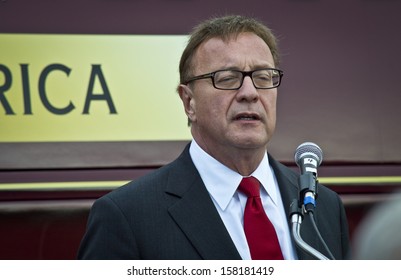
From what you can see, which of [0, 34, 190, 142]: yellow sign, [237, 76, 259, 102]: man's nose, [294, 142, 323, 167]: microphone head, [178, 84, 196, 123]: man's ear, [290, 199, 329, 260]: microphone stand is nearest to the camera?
[290, 199, 329, 260]: microphone stand

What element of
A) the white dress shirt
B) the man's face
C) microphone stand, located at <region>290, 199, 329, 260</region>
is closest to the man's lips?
the man's face

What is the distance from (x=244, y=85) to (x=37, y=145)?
3.37ft

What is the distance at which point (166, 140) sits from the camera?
273cm

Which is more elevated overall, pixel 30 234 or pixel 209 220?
pixel 30 234

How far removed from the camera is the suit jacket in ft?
5.96

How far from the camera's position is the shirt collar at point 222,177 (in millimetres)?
1938

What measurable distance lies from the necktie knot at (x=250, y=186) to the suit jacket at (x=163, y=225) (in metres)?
0.08

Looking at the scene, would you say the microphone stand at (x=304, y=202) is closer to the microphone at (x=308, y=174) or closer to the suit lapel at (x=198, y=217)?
the microphone at (x=308, y=174)

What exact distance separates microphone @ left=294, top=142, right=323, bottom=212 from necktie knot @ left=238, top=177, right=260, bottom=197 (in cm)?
18

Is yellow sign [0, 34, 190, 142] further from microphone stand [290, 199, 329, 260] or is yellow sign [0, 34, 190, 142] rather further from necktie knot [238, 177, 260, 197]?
microphone stand [290, 199, 329, 260]

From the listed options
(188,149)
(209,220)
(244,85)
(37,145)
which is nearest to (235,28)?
(244,85)

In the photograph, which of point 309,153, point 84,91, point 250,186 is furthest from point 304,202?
point 84,91

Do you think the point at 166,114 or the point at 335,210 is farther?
the point at 166,114
